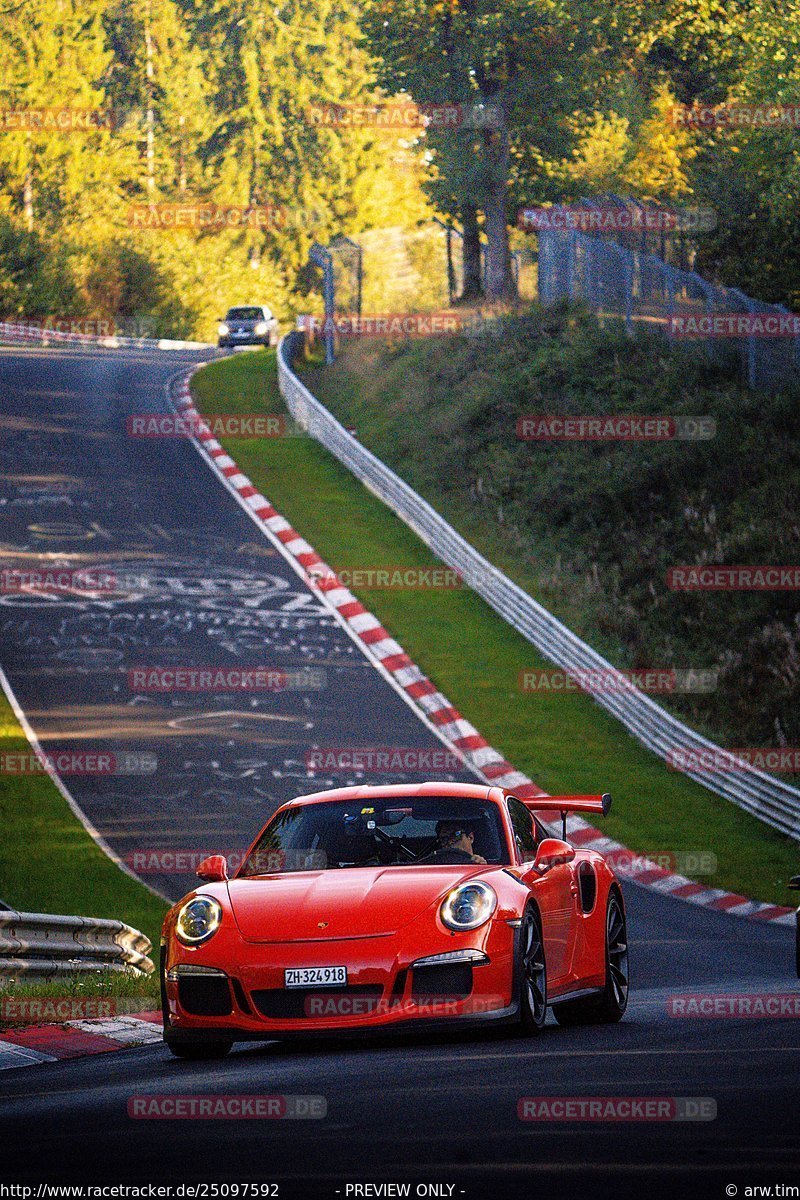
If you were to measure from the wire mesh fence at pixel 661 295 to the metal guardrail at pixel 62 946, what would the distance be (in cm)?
2369

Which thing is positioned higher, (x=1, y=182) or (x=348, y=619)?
(x=1, y=182)

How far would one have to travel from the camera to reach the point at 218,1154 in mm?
5582

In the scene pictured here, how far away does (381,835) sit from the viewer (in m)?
9.55

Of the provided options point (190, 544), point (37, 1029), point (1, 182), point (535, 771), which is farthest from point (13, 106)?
point (37, 1029)

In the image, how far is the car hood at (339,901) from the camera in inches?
332

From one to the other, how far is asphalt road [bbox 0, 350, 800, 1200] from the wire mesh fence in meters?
9.88

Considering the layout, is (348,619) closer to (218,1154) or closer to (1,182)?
(218,1154)

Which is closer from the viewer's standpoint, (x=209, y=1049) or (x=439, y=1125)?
(x=439, y=1125)

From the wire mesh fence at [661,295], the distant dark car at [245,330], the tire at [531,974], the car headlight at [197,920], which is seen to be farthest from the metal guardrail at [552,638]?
the distant dark car at [245,330]

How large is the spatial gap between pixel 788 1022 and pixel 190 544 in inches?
943

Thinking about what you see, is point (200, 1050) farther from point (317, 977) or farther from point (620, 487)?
point (620, 487)

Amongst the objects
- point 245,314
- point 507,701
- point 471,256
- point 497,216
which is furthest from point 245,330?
point 507,701

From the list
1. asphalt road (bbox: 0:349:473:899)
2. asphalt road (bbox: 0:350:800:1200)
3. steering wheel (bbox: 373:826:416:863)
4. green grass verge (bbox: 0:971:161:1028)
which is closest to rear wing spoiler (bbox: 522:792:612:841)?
steering wheel (bbox: 373:826:416:863)

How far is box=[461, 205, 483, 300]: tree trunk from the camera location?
5453cm
